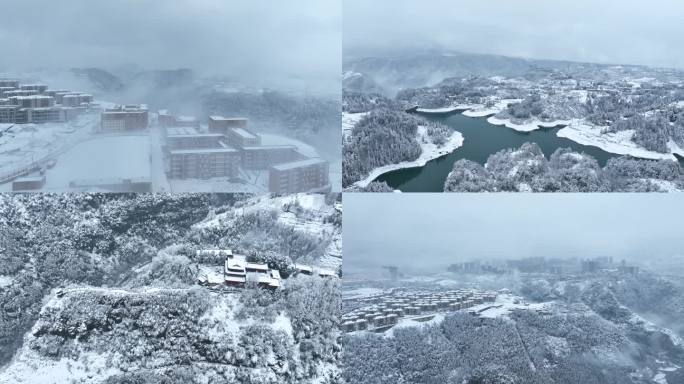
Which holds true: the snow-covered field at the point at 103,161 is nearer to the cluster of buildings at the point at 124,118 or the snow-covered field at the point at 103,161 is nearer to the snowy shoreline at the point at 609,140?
the cluster of buildings at the point at 124,118

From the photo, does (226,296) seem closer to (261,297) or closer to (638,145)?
(261,297)

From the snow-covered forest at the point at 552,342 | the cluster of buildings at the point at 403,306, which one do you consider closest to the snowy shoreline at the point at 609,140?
the snow-covered forest at the point at 552,342

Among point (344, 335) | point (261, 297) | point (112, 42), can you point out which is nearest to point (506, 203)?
point (344, 335)

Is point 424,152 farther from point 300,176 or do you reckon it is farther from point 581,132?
point 581,132

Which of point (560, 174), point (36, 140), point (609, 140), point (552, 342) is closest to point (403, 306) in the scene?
point (552, 342)

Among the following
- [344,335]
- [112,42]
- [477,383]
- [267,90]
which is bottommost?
[477,383]

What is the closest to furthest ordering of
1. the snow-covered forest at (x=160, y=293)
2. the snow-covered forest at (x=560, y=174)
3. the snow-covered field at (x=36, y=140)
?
the snow-covered forest at (x=160, y=293) → the snow-covered field at (x=36, y=140) → the snow-covered forest at (x=560, y=174)
